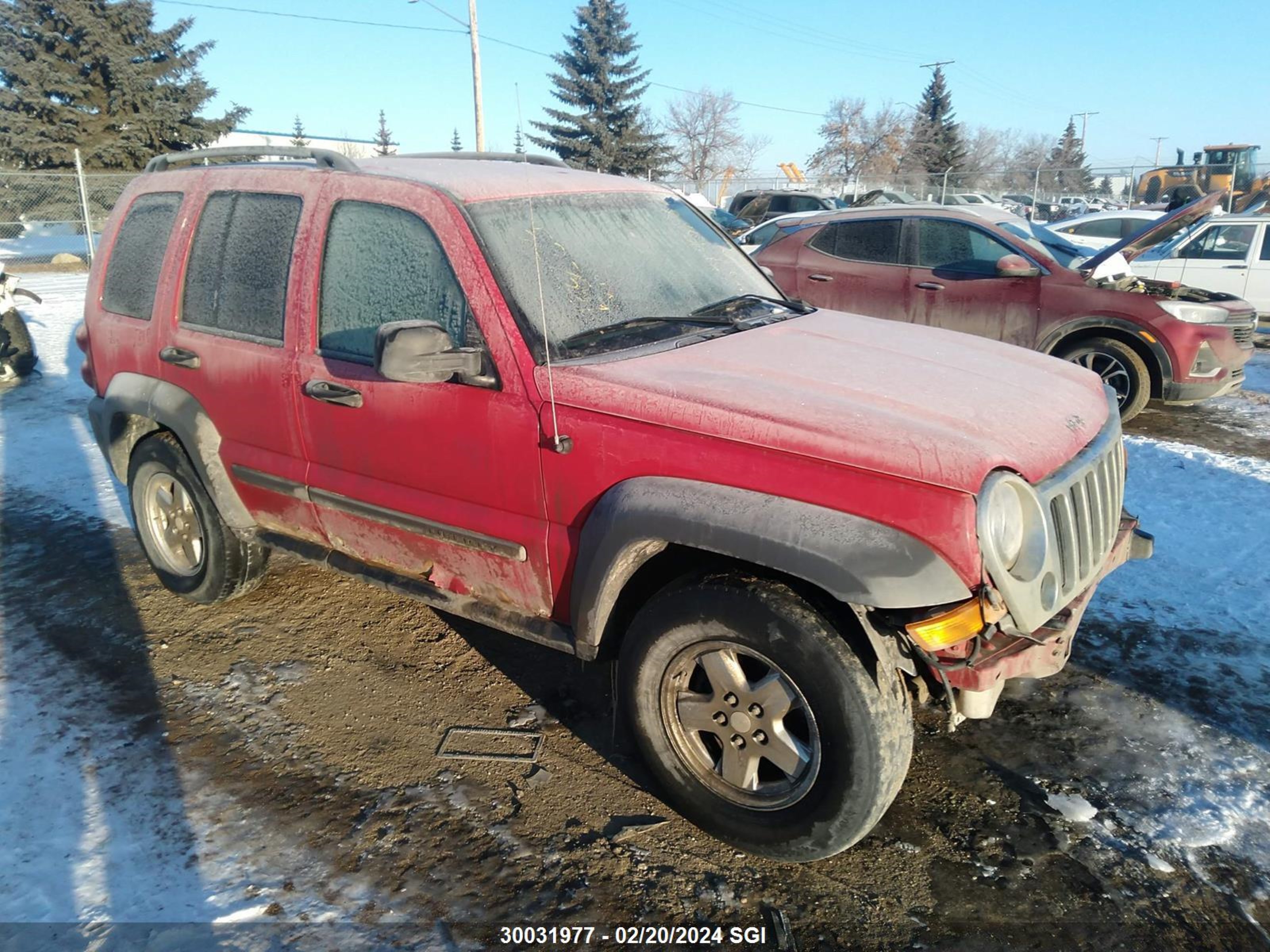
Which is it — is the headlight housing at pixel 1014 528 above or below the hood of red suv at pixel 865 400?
below

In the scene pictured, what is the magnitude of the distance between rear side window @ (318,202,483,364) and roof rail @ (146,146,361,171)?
24cm

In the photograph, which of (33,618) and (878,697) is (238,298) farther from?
(878,697)

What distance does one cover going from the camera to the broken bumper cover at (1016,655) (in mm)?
2422

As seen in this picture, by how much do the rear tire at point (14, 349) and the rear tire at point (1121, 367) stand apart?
1042 cm

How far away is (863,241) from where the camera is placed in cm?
880

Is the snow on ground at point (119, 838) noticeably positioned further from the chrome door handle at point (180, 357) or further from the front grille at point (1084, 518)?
the front grille at point (1084, 518)

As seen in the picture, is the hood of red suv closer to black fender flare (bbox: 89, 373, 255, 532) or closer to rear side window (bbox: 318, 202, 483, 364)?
rear side window (bbox: 318, 202, 483, 364)

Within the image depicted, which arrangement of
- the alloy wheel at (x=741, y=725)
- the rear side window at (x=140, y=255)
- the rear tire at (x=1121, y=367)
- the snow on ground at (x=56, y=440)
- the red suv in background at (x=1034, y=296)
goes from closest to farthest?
the alloy wheel at (x=741, y=725), the rear side window at (x=140, y=255), the snow on ground at (x=56, y=440), the red suv in background at (x=1034, y=296), the rear tire at (x=1121, y=367)

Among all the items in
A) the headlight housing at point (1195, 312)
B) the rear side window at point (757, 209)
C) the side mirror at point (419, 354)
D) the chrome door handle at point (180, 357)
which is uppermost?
the rear side window at point (757, 209)

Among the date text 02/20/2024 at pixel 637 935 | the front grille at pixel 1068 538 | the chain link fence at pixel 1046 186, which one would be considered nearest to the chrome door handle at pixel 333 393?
the date text 02/20/2024 at pixel 637 935

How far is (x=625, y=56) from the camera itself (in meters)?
41.1

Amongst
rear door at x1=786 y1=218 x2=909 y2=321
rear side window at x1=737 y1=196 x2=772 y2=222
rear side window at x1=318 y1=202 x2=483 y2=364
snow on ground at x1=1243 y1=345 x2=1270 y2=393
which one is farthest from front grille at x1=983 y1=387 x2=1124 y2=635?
rear side window at x1=737 y1=196 x2=772 y2=222

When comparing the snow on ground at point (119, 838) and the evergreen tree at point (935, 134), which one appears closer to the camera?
the snow on ground at point (119, 838)

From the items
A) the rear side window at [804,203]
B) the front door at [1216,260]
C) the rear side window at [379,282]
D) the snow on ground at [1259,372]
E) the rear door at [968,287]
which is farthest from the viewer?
the rear side window at [804,203]
